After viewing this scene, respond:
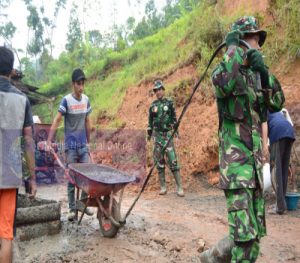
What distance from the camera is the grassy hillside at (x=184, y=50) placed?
891 cm

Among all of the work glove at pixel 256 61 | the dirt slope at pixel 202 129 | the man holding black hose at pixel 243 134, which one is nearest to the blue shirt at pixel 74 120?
the man holding black hose at pixel 243 134

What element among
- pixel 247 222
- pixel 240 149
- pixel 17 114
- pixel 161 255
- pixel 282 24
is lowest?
pixel 161 255

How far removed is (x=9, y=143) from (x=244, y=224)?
196cm

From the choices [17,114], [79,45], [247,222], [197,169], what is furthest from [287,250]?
[79,45]

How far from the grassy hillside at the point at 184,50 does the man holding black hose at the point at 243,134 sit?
6294 mm

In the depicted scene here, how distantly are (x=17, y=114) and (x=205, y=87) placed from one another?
7.37 m

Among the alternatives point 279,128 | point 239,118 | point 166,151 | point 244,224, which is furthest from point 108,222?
point 166,151

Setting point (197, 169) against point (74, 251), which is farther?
point (197, 169)

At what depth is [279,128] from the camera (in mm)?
5648

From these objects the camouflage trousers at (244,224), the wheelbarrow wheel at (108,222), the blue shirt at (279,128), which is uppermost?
the blue shirt at (279,128)

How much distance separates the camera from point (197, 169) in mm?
8484

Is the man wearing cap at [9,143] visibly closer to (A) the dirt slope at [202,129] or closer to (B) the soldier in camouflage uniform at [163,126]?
(B) the soldier in camouflage uniform at [163,126]

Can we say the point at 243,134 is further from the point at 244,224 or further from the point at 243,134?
the point at 244,224

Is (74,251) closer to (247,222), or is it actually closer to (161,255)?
(161,255)
